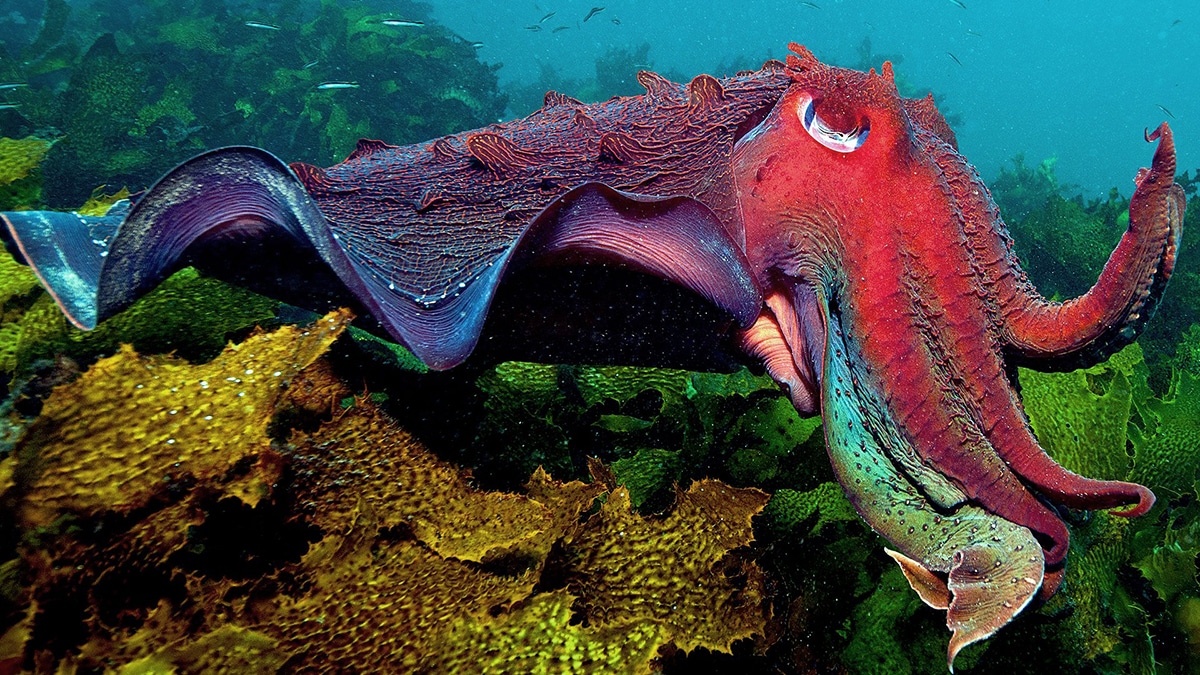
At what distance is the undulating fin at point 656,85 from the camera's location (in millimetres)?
2117

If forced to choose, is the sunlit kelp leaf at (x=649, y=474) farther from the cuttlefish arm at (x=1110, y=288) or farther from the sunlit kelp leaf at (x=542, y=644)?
the cuttlefish arm at (x=1110, y=288)

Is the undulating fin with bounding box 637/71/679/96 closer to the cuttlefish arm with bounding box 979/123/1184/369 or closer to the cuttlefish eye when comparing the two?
the cuttlefish eye

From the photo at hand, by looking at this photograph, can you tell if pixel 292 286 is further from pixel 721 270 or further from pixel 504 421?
pixel 721 270

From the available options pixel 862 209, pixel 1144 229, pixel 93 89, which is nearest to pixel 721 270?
pixel 862 209

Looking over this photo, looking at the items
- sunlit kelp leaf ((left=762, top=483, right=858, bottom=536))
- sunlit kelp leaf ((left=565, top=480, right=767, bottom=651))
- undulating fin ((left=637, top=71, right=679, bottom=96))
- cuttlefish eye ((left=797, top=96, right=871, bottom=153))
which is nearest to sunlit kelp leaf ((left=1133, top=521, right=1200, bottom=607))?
sunlit kelp leaf ((left=762, top=483, right=858, bottom=536))

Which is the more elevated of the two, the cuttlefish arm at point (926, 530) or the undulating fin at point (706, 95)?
the undulating fin at point (706, 95)

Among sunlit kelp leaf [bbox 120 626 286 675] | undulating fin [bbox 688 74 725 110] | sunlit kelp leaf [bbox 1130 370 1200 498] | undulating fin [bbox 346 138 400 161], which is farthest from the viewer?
sunlit kelp leaf [bbox 1130 370 1200 498]

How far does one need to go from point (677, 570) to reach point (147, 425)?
1350 millimetres

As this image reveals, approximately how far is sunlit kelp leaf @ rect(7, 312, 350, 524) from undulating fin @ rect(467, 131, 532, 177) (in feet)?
2.26

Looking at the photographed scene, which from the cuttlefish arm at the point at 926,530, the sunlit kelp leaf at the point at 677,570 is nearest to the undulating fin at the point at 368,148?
the sunlit kelp leaf at the point at 677,570

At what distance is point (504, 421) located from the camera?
2172 millimetres

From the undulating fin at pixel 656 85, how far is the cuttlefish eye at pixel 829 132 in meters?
0.53

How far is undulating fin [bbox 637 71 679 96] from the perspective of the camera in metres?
2.12

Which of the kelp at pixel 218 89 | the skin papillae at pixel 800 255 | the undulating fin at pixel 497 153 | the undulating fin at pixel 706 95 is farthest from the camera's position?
the kelp at pixel 218 89
